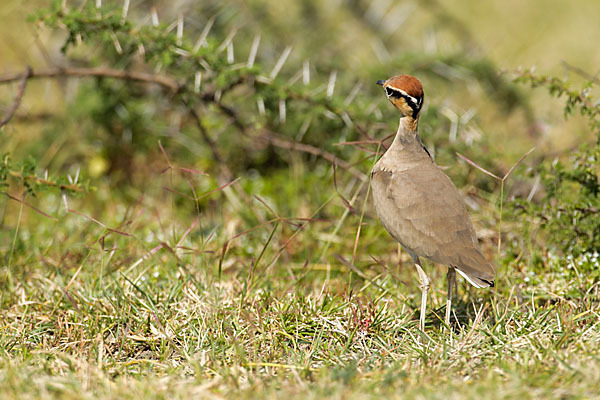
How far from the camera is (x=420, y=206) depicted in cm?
312

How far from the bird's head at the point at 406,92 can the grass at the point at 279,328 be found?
24.9 inches

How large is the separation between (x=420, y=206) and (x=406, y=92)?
571 mm

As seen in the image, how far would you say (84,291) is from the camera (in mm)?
3676

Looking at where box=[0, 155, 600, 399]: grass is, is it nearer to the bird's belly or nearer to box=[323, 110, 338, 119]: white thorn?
the bird's belly

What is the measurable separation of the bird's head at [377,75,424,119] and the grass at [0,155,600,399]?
632mm

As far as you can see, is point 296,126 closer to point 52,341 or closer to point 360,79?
point 360,79

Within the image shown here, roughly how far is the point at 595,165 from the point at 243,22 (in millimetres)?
3826

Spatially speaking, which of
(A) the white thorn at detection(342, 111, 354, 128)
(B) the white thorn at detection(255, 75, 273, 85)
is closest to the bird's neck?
(A) the white thorn at detection(342, 111, 354, 128)

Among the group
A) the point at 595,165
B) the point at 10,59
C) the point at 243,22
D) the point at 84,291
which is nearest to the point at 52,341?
the point at 84,291

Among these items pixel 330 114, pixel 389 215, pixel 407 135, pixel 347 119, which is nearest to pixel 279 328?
pixel 389 215

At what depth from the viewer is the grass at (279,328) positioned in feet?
8.61

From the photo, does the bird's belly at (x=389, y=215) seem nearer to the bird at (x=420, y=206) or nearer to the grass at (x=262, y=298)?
the bird at (x=420, y=206)

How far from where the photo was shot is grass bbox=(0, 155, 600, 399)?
2.62 metres

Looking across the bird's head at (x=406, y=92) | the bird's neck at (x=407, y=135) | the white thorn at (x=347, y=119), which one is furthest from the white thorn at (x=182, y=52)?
the bird's neck at (x=407, y=135)
